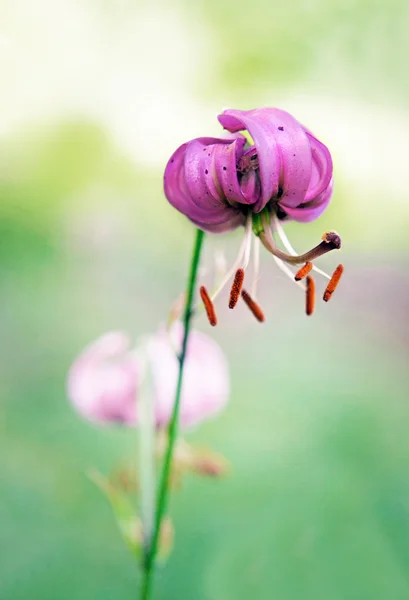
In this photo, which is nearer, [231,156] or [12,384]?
[231,156]

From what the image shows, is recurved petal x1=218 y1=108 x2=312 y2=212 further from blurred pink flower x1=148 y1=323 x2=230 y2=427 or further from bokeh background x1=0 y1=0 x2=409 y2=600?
blurred pink flower x1=148 y1=323 x2=230 y2=427

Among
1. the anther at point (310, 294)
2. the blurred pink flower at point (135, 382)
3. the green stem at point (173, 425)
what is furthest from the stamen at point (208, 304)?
the blurred pink flower at point (135, 382)

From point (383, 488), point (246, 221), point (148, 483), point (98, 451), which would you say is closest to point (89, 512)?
point (98, 451)

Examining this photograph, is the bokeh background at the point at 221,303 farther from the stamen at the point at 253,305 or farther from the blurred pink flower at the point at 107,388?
the blurred pink flower at the point at 107,388

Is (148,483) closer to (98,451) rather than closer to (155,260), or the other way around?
(98,451)

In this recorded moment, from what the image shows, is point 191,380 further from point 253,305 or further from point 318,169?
point 318,169

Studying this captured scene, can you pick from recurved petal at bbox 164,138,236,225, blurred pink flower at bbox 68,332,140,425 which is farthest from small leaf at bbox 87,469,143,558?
recurved petal at bbox 164,138,236,225

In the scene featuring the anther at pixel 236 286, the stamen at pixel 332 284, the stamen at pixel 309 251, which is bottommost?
the anther at pixel 236 286
